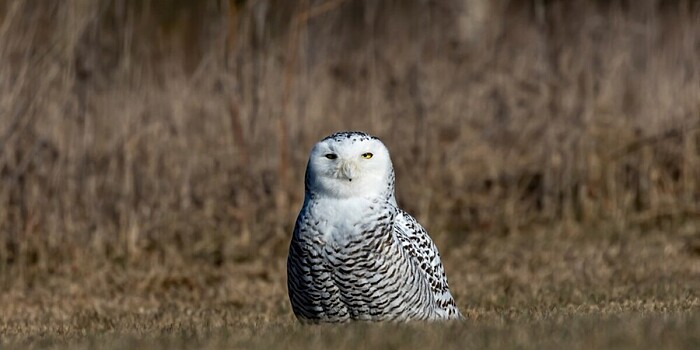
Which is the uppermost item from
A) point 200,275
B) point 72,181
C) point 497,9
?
point 497,9

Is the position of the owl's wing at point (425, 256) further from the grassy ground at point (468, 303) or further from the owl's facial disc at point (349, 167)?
the owl's facial disc at point (349, 167)

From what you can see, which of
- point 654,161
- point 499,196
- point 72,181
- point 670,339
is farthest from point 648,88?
point 670,339

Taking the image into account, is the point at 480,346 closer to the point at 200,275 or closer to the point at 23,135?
the point at 200,275

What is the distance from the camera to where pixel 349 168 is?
579cm

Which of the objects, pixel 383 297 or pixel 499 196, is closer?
pixel 383 297

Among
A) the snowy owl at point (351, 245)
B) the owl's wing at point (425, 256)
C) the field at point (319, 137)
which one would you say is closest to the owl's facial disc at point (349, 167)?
the snowy owl at point (351, 245)

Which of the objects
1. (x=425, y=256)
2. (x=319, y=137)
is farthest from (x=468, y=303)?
(x=319, y=137)

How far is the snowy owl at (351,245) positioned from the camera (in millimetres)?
5727

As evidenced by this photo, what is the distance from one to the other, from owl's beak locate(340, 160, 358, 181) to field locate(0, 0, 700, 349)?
6.68ft

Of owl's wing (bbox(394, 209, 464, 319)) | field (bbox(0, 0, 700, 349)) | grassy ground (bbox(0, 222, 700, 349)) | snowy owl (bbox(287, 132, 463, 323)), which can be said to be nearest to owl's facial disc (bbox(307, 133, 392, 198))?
snowy owl (bbox(287, 132, 463, 323))

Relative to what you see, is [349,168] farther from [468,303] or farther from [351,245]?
[468,303]

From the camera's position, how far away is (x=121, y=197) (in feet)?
31.3

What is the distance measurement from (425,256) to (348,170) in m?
0.61

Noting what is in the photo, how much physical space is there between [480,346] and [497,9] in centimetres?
736
